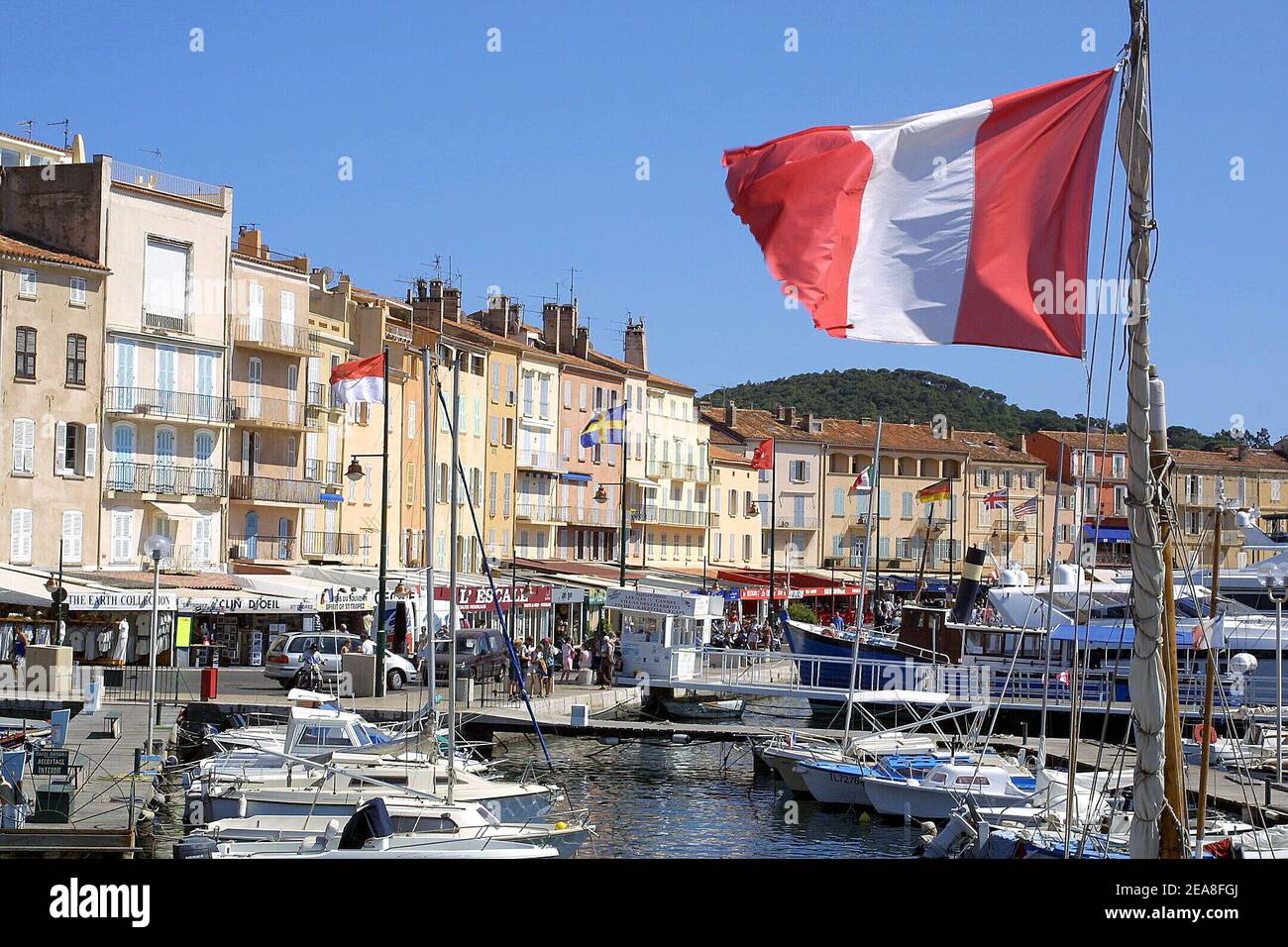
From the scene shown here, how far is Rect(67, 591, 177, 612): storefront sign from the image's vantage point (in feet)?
143

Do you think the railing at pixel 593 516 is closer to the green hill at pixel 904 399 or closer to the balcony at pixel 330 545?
the balcony at pixel 330 545

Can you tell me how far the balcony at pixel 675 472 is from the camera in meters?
91.2

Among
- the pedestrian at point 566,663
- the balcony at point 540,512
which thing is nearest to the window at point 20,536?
the pedestrian at point 566,663

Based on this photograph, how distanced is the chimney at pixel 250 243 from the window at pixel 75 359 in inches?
434

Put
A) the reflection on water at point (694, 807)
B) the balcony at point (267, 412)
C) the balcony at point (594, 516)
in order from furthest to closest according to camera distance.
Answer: the balcony at point (594, 516)
the balcony at point (267, 412)
the reflection on water at point (694, 807)

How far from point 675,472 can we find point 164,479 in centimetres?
4134

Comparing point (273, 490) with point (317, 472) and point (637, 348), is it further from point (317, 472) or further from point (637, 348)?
point (637, 348)

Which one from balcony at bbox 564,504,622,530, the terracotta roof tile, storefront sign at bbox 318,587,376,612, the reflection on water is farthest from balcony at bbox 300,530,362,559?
the reflection on water

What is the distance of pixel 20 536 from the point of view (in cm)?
5175

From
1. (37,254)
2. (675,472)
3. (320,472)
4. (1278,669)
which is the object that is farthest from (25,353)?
(675,472)

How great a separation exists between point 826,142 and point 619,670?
41580 millimetres

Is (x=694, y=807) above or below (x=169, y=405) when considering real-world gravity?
below

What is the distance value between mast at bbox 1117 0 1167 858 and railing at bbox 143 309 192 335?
50337mm

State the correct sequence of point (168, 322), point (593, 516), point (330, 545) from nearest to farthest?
point (168, 322), point (330, 545), point (593, 516)
